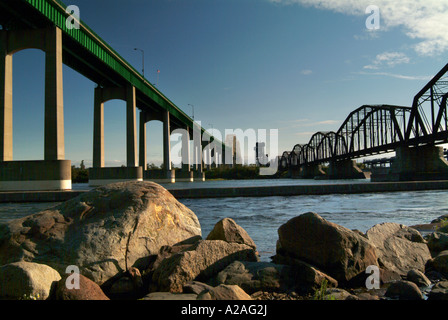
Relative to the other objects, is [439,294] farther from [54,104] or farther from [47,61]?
[47,61]

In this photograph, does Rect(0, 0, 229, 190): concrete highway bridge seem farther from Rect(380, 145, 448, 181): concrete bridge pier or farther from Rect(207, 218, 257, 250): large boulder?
Rect(380, 145, 448, 181): concrete bridge pier

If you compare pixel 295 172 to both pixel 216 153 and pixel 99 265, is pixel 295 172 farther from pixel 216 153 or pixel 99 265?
pixel 99 265

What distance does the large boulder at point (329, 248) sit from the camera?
18.1 feet

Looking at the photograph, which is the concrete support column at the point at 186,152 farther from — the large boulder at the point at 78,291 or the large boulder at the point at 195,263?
the large boulder at the point at 78,291

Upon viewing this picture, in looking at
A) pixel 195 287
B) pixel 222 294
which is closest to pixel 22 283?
pixel 195 287

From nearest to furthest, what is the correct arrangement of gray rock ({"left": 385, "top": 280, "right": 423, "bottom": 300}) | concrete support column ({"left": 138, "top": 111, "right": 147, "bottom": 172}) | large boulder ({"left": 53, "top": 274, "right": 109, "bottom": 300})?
large boulder ({"left": 53, "top": 274, "right": 109, "bottom": 300}), gray rock ({"left": 385, "top": 280, "right": 423, "bottom": 300}), concrete support column ({"left": 138, "top": 111, "right": 147, "bottom": 172})

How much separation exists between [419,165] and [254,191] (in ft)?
139

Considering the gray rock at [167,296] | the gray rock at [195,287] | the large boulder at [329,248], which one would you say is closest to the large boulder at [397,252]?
the large boulder at [329,248]

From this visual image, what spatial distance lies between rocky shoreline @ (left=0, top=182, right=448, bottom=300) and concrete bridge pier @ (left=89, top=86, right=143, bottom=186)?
4801 centimetres

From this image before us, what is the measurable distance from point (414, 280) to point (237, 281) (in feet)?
9.72

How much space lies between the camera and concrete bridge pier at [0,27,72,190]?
104 ft

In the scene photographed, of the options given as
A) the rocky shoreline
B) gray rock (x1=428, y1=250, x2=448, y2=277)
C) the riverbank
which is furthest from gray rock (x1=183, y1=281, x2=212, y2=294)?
the riverbank

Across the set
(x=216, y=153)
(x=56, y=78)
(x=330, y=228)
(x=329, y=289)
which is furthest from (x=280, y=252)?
(x=216, y=153)
